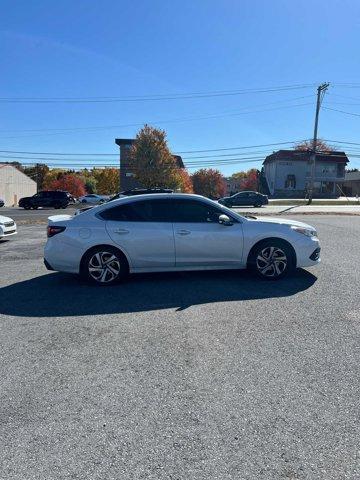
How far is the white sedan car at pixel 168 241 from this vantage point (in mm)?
6918

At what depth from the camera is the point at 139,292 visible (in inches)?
255

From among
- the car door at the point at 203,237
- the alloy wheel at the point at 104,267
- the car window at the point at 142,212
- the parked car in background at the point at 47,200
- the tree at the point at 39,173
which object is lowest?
the parked car in background at the point at 47,200

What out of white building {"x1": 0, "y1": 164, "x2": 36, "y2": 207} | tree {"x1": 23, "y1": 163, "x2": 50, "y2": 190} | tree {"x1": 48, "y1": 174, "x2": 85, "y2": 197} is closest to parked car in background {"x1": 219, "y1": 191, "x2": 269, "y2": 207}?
white building {"x1": 0, "y1": 164, "x2": 36, "y2": 207}

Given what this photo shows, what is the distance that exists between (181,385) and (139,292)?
10.2 feet

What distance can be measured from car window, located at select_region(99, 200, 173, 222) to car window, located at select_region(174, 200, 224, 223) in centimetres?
14

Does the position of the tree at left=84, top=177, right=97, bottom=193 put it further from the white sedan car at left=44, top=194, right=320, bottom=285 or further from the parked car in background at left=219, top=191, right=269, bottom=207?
the white sedan car at left=44, top=194, right=320, bottom=285

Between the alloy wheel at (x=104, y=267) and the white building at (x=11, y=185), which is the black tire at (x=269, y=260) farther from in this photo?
the white building at (x=11, y=185)

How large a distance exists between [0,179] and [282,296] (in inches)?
2607

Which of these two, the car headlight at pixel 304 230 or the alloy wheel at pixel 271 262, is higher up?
the car headlight at pixel 304 230

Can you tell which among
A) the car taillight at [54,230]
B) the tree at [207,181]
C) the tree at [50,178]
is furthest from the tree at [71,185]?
the car taillight at [54,230]

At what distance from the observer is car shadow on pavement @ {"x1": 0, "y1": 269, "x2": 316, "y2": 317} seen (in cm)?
569

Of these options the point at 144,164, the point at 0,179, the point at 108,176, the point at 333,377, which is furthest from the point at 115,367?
the point at 108,176

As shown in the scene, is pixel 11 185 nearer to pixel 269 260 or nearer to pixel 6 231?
pixel 6 231

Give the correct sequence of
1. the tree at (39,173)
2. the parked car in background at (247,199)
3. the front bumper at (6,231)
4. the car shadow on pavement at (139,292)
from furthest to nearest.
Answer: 1. the tree at (39,173)
2. the parked car in background at (247,199)
3. the front bumper at (6,231)
4. the car shadow on pavement at (139,292)
